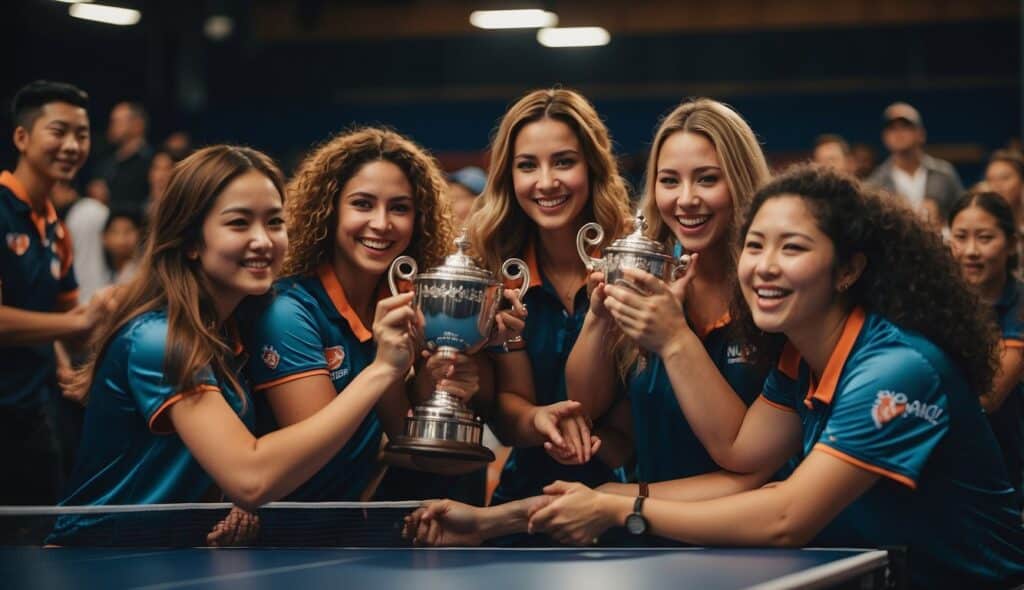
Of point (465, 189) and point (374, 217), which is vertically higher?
point (465, 189)

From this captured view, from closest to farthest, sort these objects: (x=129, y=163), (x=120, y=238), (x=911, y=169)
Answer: (x=120, y=238) → (x=911, y=169) → (x=129, y=163)

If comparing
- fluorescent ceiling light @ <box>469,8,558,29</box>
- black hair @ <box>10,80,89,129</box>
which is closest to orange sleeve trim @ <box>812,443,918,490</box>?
black hair @ <box>10,80,89,129</box>

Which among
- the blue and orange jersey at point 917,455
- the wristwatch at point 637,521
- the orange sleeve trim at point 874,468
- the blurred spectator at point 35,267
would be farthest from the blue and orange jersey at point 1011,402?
the blurred spectator at point 35,267

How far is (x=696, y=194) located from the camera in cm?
351

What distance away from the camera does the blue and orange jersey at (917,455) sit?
2768 mm

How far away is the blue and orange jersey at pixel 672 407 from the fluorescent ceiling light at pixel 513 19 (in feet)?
41.1

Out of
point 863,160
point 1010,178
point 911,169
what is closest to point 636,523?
point 1010,178

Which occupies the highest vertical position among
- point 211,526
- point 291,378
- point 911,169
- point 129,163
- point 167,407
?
point 911,169

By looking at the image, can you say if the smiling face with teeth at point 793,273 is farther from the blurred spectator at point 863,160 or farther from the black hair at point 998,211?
the blurred spectator at point 863,160

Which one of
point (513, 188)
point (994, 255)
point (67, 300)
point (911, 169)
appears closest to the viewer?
point (513, 188)

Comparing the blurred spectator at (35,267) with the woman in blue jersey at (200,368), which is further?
the blurred spectator at (35,267)

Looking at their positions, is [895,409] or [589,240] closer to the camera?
[895,409]

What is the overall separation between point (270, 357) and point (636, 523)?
109 centimetres

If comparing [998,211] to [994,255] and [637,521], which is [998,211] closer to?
[994,255]
